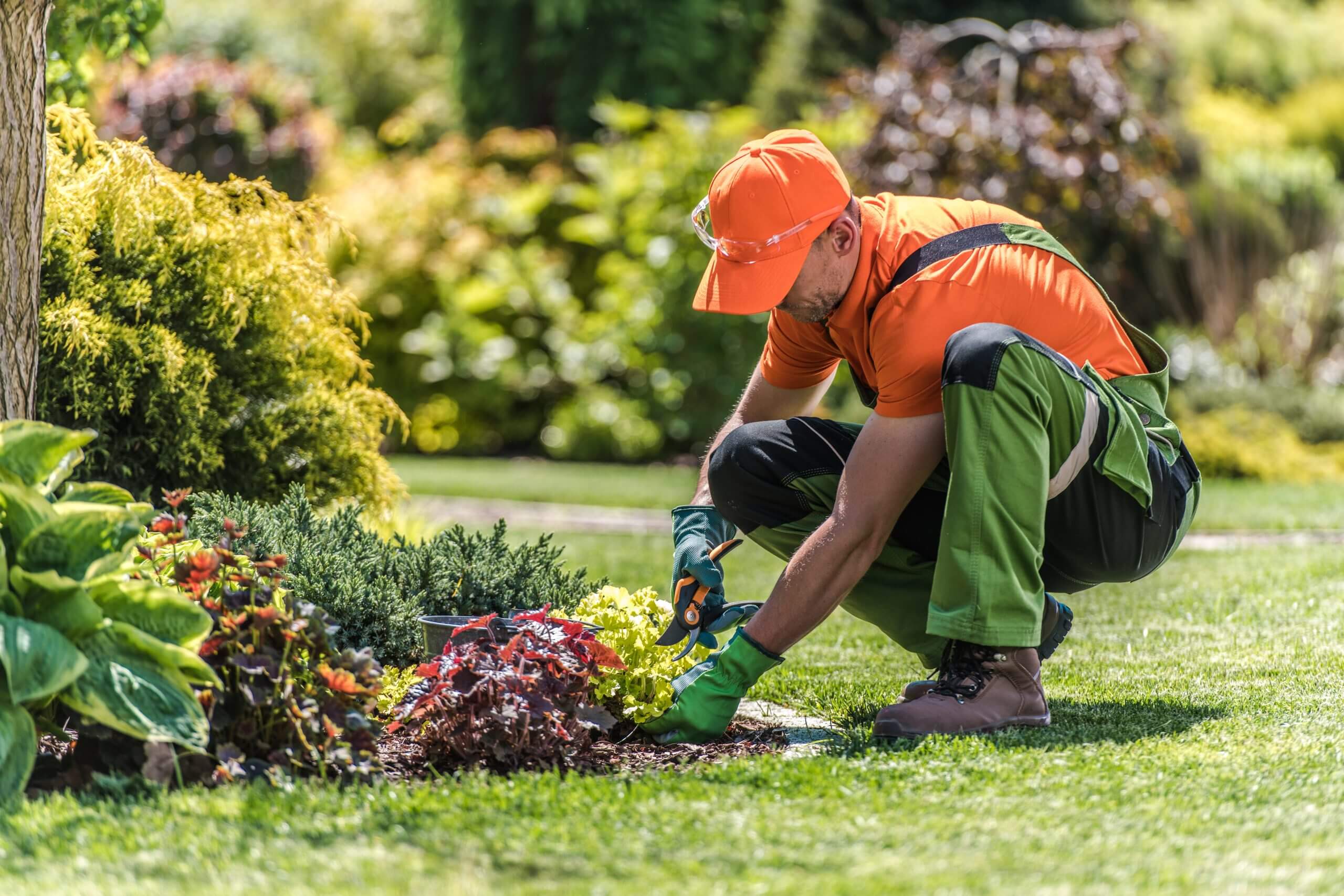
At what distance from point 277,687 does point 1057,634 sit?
5.98 ft

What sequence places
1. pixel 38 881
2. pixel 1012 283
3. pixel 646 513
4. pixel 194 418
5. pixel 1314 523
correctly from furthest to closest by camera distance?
pixel 646 513
pixel 1314 523
pixel 194 418
pixel 1012 283
pixel 38 881

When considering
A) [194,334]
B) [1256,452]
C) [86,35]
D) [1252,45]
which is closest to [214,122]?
[86,35]

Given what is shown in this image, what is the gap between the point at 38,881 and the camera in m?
2.00

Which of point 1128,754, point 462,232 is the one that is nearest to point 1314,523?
point 1128,754

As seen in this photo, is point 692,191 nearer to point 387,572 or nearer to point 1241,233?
point 1241,233

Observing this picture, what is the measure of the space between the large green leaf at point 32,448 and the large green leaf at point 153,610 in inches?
9.5

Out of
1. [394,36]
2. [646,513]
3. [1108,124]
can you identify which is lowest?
[646,513]

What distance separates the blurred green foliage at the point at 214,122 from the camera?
35.8ft

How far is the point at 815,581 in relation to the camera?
2.81 metres

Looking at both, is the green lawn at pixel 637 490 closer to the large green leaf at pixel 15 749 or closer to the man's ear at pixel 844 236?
the man's ear at pixel 844 236

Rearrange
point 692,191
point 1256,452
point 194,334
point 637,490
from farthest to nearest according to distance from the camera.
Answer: point 692,191 < point 1256,452 < point 637,490 < point 194,334

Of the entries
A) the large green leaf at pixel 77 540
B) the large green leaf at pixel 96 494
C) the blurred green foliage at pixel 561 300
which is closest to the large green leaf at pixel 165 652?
the large green leaf at pixel 77 540

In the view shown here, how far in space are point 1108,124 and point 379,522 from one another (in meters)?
7.43

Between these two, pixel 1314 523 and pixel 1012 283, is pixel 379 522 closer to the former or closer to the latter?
pixel 1012 283
